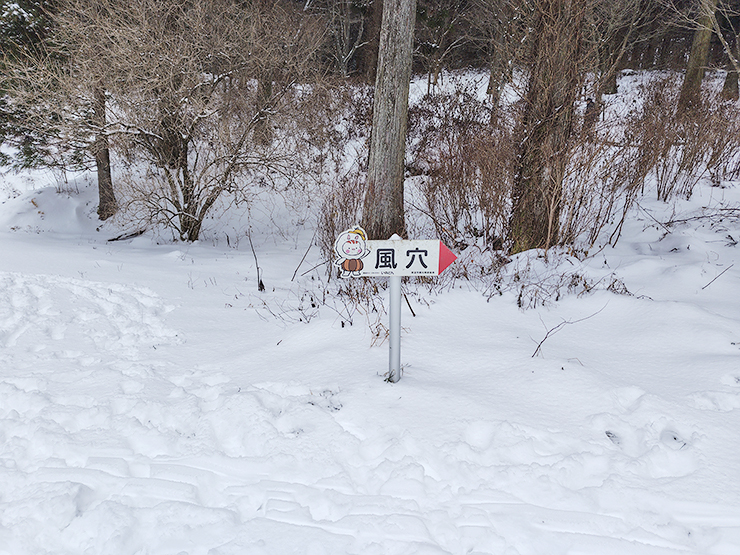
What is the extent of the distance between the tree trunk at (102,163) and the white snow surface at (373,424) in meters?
3.64

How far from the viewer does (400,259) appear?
8.51 ft

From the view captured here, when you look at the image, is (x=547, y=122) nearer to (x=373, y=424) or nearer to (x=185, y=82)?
(x=373, y=424)

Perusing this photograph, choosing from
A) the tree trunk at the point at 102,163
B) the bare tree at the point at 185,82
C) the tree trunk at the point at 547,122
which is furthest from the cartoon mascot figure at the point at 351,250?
the tree trunk at the point at 102,163

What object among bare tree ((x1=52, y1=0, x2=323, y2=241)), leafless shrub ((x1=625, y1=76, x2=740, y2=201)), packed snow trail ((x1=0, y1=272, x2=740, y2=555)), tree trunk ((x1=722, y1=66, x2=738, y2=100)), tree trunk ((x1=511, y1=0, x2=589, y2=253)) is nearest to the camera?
packed snow trail ((x1=0, y1=272, x2=740, y2=555))

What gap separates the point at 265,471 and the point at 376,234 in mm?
4334

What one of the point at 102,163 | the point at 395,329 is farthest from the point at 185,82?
the point at 395,329

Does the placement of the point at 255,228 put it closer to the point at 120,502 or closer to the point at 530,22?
the point at 530,22

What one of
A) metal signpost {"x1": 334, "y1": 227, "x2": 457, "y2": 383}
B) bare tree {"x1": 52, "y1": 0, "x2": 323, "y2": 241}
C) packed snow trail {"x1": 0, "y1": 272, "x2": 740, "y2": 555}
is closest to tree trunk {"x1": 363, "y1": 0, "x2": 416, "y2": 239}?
bare tree {"x1": 52, "y1": 0, "x2": 323, "y2": 241}

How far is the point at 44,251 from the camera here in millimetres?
6195

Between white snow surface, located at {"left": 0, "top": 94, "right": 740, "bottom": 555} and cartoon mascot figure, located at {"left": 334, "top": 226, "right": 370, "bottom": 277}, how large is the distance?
87 cm

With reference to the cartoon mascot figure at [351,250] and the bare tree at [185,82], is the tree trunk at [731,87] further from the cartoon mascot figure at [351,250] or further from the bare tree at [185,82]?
the cartoon mascot figure at [351,250]

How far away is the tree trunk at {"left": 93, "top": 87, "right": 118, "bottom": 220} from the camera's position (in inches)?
286

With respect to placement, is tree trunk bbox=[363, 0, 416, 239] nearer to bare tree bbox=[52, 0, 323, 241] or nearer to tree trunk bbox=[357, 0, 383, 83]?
bare tree bbox=[52, 0, 323, 241]

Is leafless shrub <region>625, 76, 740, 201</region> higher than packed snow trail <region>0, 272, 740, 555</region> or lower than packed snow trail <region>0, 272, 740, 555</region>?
higher
